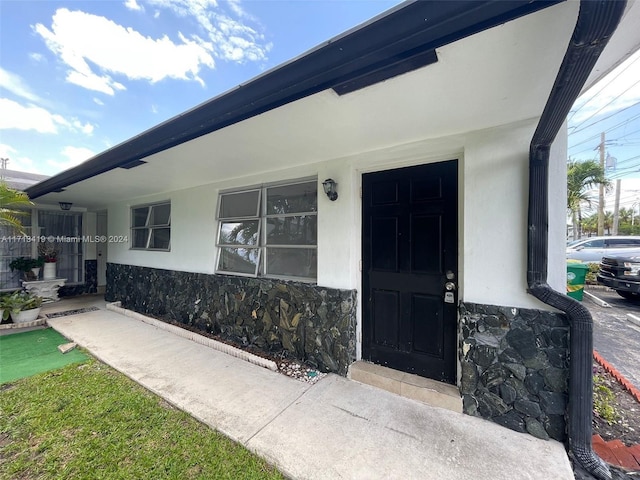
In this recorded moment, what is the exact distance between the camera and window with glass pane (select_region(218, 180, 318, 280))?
359 centimetres

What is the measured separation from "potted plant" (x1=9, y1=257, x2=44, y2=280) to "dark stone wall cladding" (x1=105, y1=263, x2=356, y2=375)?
2.96 meters

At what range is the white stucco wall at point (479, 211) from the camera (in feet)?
7.23

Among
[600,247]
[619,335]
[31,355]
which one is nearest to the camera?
[31,355]

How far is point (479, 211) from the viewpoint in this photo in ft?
7.81

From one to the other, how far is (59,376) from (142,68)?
561 cm

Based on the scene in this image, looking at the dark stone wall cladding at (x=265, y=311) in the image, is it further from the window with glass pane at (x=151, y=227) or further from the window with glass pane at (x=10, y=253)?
the window with glass pane at (x=10, y=253)

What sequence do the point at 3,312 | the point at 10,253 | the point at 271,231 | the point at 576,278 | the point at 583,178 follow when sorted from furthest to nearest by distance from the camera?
the point at 583,178
the point at 10,253
the point at 576,278
the point at 3,312
the point at 271,231

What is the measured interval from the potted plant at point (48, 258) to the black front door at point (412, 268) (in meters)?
7.89

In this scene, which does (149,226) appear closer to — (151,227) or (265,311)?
(151,227)

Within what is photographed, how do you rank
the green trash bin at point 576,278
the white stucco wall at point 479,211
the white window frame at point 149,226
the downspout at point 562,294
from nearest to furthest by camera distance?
1. the downspout at point 562,294
2. the white stucco wall at point 479,211
3. the green trash bin at point 576,278
4. the white window frame at point 149,226

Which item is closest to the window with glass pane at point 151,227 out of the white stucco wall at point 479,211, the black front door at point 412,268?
the white stucco wall at point 479,211

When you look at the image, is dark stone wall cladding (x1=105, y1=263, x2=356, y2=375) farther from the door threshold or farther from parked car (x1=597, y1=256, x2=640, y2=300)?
parked car (x1=597, y1=256, x2=640, y2=300)

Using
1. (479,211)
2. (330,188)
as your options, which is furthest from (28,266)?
(479,211)

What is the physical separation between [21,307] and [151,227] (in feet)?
8.37
